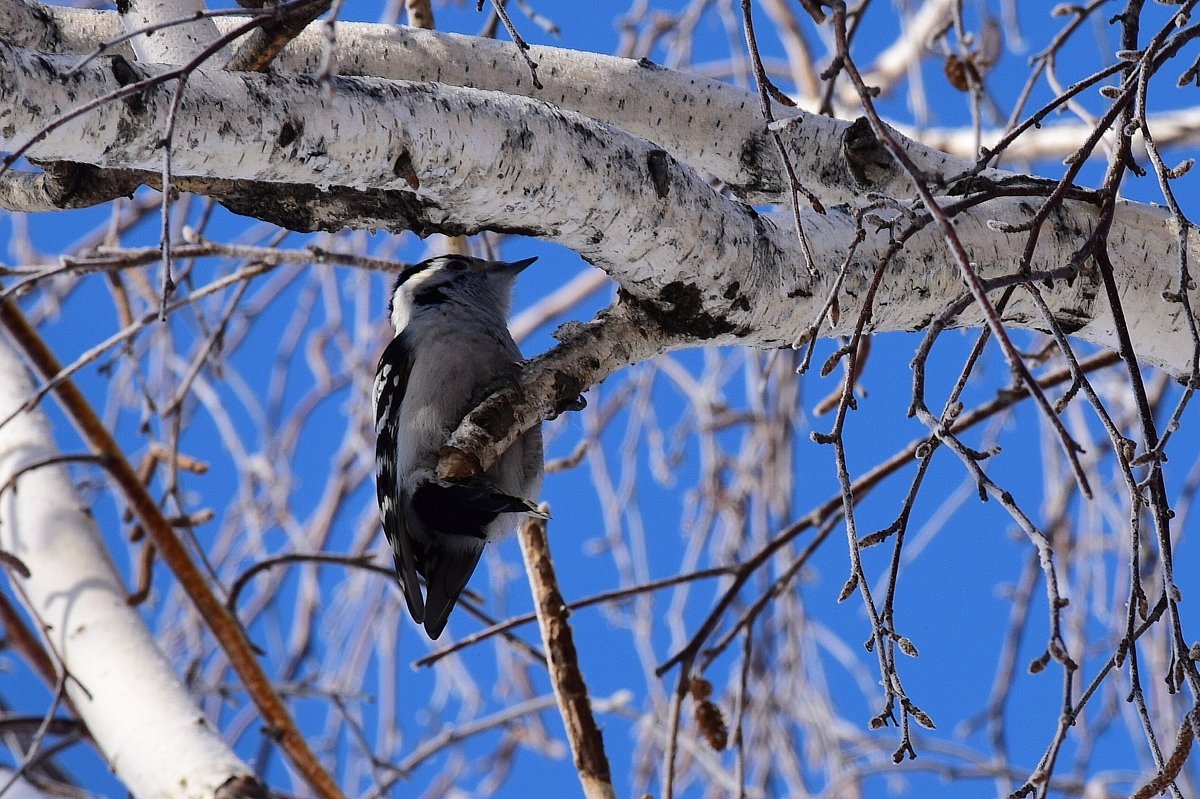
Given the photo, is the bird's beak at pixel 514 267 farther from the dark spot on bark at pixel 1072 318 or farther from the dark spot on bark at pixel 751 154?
the dark spot on bark at pixel 1072 318

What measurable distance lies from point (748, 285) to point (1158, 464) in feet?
2.43

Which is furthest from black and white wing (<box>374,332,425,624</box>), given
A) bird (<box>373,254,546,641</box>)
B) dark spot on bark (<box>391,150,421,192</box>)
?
dark spot on bark (<box>391,150,421,192</box>)

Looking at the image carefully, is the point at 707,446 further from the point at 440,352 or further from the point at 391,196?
the point at 391,196

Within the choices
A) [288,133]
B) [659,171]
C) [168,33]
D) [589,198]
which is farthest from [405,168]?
[168,33]

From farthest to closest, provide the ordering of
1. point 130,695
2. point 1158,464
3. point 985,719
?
1. point 985,719
2. point 130,695
3. point 1158,464

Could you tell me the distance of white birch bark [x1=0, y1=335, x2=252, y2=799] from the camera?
2.24 meters

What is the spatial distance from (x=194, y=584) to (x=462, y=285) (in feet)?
3.70

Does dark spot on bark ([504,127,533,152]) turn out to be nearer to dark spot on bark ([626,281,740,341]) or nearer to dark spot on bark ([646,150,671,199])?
dark spot on bark ([646,150,671,199])

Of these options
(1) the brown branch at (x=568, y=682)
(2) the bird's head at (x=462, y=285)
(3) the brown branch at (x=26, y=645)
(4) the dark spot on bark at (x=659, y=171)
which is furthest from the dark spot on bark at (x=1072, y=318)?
(3) the brown branch at (x=26, y=645)

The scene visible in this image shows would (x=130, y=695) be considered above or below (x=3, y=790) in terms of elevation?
above

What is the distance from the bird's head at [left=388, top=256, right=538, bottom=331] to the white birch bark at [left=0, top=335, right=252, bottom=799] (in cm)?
101

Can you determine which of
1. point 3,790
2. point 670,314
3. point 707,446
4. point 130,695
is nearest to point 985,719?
point 707,446

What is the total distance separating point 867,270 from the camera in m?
1.94

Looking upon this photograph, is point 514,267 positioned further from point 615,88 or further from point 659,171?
point 659,171
